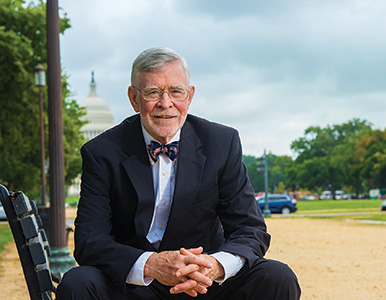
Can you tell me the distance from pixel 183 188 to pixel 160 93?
50cm

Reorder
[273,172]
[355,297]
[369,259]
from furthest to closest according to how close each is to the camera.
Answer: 1. [273,172]
2. [369,259]
3. [355,297]

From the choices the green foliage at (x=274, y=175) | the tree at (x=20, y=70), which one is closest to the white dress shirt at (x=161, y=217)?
the tree at (x=20, y=70)

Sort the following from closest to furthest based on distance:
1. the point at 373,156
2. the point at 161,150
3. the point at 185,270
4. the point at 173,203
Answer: the point at 185,270
the point at 173,203
the point at 161,150
the point at 373,156

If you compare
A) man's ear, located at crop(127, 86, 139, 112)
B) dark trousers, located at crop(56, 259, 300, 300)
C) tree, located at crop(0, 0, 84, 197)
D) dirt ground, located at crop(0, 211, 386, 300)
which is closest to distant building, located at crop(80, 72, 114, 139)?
tree, located at crop(0, 0, 84, 197)

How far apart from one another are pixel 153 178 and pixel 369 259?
9.98 m

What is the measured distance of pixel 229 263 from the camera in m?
2.98

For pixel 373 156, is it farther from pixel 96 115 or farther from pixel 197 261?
pixel 96 115

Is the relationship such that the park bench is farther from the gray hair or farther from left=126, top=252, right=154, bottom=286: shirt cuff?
the gray hair

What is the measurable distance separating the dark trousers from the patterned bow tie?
0.65 metres

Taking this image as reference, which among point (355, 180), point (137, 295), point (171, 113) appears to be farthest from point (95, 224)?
point (355, 180)

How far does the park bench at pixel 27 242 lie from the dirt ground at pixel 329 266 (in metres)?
4.89

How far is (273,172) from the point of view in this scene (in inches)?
4766

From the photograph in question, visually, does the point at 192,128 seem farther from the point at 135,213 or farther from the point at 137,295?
the point at 137,295

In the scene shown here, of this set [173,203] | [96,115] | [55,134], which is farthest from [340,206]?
[96,115]
